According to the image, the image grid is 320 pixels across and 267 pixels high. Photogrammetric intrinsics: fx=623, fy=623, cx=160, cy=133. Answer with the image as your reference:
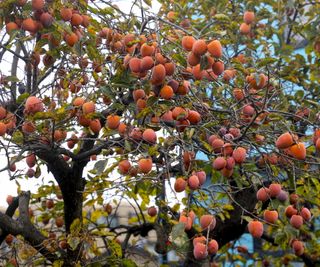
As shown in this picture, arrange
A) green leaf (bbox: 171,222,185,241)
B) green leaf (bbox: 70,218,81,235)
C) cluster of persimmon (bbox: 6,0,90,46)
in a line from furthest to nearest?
1. green leaf (bbox: 70,218,81,235)
2. cluster of persimmon (bbox: 6,0,90,46)
3. green leaf (bbox: 171,222,185,241)

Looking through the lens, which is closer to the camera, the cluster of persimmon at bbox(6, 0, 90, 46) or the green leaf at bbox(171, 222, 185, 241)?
the green leaf at bbox(171, 222, 185, 241)


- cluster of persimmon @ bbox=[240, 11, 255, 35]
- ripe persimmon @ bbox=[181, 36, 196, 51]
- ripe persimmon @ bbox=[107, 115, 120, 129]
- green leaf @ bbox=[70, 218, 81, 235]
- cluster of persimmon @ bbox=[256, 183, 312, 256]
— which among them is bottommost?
cluster of persimmon @ bbox=[256, 183, 312, 256]

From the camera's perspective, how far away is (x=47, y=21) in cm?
238

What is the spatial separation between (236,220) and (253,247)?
14.0 feet

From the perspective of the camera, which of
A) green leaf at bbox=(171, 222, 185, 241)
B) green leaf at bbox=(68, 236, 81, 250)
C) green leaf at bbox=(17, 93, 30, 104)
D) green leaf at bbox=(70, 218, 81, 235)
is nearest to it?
green leaf at bbox=(171, 222, 185, 241)

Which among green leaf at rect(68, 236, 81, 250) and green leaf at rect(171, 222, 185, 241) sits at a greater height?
green leaf at rect(68, 236, 81, 250)

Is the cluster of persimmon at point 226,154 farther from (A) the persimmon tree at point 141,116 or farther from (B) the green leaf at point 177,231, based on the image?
(B) the green leaf at point 177,231

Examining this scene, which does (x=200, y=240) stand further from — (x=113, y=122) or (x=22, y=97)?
(x=22, y=97)

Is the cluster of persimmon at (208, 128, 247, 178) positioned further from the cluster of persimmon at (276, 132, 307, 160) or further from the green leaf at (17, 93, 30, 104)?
the green leaf at (17, 93, 30, 104)

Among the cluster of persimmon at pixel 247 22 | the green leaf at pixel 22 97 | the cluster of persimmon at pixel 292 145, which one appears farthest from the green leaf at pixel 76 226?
the cluster of persimmon at pixel 247 22

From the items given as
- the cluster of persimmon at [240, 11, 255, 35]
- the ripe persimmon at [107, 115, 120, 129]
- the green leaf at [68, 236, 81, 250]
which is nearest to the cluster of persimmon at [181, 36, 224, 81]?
the ripe persimmon at [107, 115, 120, 129]

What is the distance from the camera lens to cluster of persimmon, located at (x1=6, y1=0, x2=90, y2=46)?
2.37 m

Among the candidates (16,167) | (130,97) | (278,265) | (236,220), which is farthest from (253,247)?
(130,97)

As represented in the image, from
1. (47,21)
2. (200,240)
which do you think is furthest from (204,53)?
(200,240)
